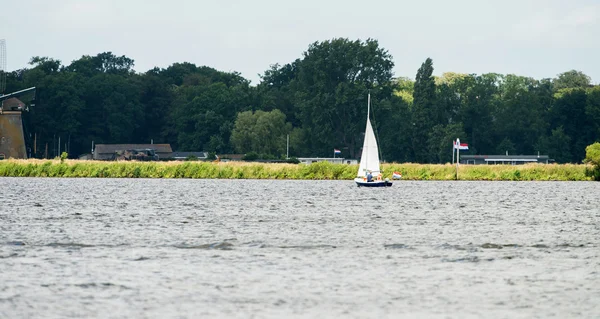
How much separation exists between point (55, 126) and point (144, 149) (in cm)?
1537

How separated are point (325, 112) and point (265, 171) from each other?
186 feet

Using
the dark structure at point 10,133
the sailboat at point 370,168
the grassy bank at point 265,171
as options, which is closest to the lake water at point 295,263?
the sailboat at point 370,168

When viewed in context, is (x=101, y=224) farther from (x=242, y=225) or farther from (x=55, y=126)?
(x=55, y=126)

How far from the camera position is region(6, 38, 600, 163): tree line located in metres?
148

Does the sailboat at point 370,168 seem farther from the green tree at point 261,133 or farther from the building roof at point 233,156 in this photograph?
the green tree at point 261,133

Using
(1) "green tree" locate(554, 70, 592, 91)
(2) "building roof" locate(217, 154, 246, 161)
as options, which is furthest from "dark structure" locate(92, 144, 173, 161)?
(1) "green tree" locate(554, 70, 592, 91)

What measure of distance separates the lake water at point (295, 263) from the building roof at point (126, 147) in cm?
11641

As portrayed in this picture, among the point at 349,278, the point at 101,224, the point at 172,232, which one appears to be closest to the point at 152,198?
the point at 101,224

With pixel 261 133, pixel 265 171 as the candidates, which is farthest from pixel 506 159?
pixel 265 171

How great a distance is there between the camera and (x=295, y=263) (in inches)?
970

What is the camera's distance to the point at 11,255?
1008 inches

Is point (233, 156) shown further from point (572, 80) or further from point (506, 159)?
point (572, 80)

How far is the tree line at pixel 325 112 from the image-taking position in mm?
148250

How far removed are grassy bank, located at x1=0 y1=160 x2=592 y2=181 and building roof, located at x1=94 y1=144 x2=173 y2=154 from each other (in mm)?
63170
